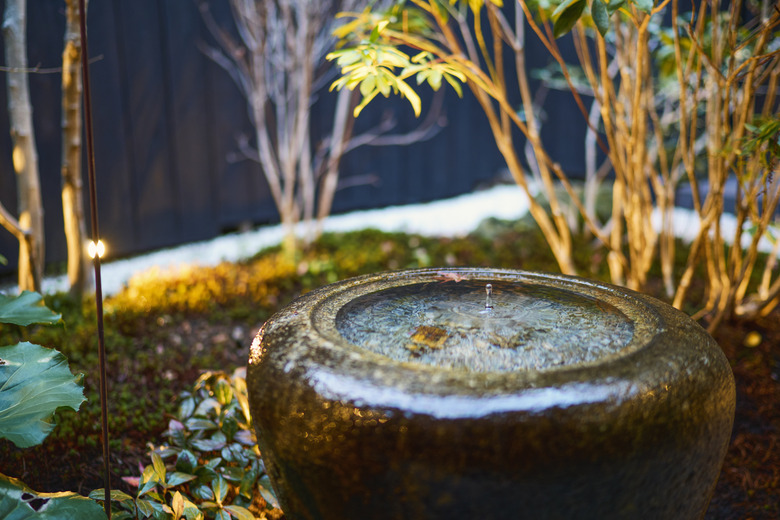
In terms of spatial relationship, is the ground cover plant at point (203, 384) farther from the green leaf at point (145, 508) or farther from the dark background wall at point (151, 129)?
the dark background wall at point (151, 129)

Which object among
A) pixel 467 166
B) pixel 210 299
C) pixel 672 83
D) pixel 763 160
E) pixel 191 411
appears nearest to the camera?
pixel 763 160

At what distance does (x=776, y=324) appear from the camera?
302 centimetres

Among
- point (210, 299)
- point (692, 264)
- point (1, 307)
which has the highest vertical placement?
point (1, 307)

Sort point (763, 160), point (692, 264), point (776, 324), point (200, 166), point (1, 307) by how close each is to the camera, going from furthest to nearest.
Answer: point (200, 166) → point (776, 324) → point (692, 264) → point (763, 160) → point (1, 307)

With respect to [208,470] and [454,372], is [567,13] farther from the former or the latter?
[208,470]

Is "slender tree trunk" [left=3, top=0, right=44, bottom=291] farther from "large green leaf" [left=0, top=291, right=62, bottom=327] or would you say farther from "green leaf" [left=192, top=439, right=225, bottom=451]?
"green leaf" [left=192, top=439, right=225, bottom=451]

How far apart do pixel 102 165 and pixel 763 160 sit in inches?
165

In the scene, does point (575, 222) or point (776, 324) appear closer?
point (776, 324)

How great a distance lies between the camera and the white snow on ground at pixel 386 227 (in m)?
4.16

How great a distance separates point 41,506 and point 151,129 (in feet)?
12.8

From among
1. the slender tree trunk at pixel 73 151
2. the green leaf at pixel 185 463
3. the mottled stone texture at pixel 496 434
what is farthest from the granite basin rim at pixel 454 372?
the slender tree trunk at pixel 73 151

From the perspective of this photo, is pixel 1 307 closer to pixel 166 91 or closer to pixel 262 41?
pixel 262 41

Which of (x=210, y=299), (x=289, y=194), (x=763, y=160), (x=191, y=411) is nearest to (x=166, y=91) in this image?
(x=289, y=194)

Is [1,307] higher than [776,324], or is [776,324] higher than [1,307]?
[1,307]
